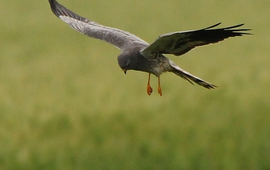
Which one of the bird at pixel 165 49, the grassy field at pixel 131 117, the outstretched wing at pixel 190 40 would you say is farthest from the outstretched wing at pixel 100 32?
Answer: the grassy field at pixel 131 117

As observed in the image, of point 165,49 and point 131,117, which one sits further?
point 131,117

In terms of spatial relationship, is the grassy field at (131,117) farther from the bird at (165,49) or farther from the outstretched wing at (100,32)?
the bird at (165,49)

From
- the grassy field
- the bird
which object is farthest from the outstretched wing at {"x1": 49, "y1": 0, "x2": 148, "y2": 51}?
the grassy field

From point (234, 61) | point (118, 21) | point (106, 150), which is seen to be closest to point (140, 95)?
point (106, 150)

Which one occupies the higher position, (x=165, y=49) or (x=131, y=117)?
(x=165, y=49)

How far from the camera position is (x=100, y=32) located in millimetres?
5695

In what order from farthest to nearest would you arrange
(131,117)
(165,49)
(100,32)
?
(131,117) → (100,32) → (165,49)

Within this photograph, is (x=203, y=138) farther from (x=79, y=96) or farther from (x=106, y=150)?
(x=79, y=96)

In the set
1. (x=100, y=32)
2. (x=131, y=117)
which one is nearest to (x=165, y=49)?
(x=100, y=32)

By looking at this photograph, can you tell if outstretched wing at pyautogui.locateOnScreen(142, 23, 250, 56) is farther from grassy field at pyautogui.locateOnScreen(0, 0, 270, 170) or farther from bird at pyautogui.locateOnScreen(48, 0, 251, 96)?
grassy field at pyautogui.locateOnScreen(0, 0, 270, 170)

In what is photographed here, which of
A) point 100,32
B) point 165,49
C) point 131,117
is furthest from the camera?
point 131,117

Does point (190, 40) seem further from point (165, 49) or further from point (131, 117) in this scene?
point (131, 117)

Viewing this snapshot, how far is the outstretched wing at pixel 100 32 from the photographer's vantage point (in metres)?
5.29

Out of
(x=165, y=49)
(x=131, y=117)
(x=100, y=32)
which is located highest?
(x=100, y=32)
